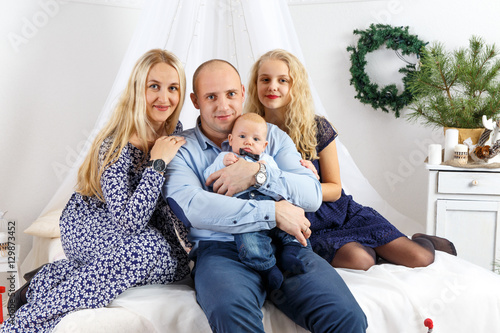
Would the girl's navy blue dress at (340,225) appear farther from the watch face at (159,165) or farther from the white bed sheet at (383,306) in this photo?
the watch face at (159,165)

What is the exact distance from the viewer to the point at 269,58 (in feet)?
7.27

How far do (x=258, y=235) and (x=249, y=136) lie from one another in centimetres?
36

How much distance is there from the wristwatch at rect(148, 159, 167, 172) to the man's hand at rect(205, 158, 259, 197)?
20 centimetres

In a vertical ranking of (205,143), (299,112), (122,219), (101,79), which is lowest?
(122,219)

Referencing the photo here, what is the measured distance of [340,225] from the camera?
2117 millimetres

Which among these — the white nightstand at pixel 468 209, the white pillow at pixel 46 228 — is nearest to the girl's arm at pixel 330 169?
the white nightstand at pixel 468 209

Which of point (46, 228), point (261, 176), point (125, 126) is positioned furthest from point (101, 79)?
point (261, 176)

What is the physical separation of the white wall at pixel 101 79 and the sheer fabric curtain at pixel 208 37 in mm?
680

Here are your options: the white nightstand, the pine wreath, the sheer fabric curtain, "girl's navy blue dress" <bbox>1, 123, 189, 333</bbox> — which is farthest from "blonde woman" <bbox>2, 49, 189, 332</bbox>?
the pine wreath

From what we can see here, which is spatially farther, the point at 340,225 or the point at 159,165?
the point at 340,225

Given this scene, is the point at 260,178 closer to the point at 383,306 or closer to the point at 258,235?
the point at 258,235

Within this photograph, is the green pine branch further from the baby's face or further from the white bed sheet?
the baby's face

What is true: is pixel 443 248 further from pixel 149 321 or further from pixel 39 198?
pixel 39 198

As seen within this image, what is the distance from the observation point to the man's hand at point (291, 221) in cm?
168
